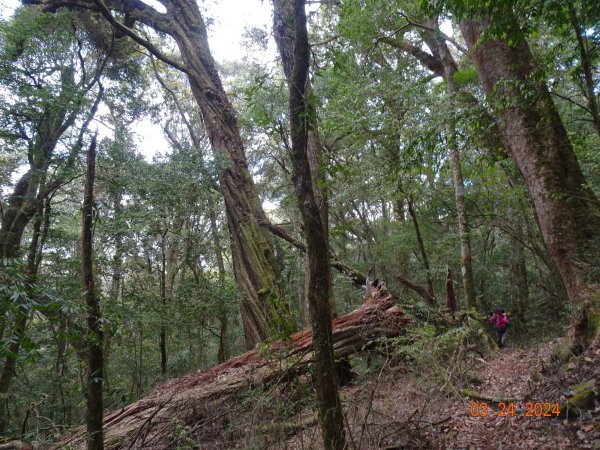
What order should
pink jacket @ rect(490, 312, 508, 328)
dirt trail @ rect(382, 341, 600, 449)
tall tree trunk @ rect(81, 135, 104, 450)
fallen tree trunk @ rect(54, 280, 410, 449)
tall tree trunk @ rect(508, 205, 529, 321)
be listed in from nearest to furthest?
dirt trail @ rect(382, 341, 600, 449), tall tree trunk @ rect(81, 135, 104, 450), fallen tree trunk @ rect(54, 280, 410, 449), pink jacket @ rect(490, 312, 508, 328), tall tree trunk @ rect(508, 205, 529, 321)

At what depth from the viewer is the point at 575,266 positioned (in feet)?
15.9

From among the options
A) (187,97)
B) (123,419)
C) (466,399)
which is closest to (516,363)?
(466,399)

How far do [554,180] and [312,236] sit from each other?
3.87 m

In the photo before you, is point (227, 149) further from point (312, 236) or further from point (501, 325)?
point (501, 325)

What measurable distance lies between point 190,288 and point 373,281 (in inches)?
201

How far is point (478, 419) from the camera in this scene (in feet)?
13.8

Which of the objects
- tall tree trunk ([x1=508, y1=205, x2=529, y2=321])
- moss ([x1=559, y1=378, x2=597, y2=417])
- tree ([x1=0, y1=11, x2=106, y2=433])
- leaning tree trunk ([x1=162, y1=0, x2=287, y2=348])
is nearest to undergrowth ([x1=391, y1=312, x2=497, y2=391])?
moss ([x1=559, y1=378, x2=597, y2=417])

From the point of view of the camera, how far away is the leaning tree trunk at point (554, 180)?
15.3 ft

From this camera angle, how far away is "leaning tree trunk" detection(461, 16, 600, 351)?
466 cm

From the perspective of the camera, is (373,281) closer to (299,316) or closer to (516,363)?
(516,363)

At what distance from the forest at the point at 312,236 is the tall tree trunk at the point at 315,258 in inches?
0.7
